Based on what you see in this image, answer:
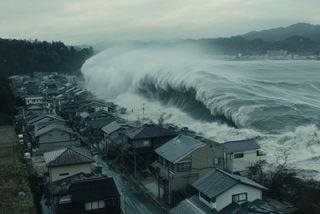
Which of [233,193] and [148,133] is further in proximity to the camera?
[148,133]

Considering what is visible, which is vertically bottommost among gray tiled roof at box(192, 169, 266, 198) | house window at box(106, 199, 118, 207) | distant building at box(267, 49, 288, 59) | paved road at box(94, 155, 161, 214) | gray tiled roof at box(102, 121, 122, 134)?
distant building at box(267, 49, 288, 59)

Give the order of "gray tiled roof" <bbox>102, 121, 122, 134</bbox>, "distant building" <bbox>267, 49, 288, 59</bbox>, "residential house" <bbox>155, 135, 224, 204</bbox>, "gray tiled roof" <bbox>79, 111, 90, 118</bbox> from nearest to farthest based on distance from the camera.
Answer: "residential house" <bbox>155, 135, 224, 204</bbox>, "gray tiled roof" <bbox>102, 121, 122, 134</bbox>, "gray tiled roof" <bbox>79, 111, 90, 118</bbox>, "distant building" <bbox>267, 49, 288, 59</bbox>

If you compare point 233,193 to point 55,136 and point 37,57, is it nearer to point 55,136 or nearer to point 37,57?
point 55,136

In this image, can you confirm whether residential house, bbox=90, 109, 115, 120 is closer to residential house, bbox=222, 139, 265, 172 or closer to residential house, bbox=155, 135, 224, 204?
residential house, bbox=222, 139, 265, 172

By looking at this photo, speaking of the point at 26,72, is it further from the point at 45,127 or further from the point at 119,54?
the point at 45,127

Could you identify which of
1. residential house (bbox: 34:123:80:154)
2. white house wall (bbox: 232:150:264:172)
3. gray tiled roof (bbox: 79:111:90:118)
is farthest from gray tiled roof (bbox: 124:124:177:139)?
gray tiled roof (bbox: 79:111:90:118)

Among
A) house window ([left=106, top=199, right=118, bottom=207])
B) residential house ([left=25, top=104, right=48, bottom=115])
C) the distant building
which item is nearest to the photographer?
house window ([left=106, top=199, right=118, bottom=207])

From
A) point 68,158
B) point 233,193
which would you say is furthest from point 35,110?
point 233,193

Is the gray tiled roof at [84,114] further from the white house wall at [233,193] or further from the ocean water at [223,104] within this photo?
the white house wall at [233,193]
